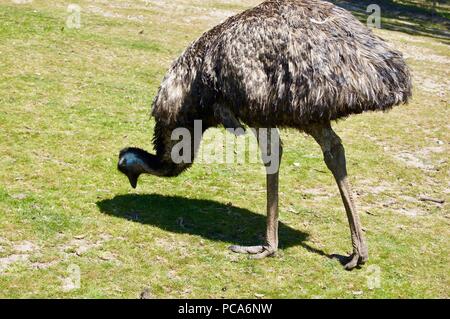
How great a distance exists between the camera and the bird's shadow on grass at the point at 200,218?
7523mm

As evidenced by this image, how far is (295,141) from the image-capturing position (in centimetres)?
1100

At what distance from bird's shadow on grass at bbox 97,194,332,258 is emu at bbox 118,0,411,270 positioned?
2.87 feet

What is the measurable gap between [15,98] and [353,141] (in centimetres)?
582

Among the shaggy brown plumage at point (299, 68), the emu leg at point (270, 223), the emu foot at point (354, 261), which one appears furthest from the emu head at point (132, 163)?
the emu foot at point (354, 261)

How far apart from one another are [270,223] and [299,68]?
1.78 m

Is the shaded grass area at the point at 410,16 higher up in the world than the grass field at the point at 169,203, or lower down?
higher up

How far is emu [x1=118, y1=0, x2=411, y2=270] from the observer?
6098 mm

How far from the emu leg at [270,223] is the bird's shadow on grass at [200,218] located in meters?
0.33

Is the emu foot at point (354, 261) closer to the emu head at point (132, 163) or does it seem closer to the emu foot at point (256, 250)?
the emu foot at point (256, 250)

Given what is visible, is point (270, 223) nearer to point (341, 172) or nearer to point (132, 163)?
point (341, 172)

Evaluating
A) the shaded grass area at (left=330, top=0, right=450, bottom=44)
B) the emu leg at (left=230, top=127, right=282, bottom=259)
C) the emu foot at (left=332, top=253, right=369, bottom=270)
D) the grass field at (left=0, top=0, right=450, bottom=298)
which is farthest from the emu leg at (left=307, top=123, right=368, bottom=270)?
the shaded grass area at (left=330, top=0, right=450, bottom=44)

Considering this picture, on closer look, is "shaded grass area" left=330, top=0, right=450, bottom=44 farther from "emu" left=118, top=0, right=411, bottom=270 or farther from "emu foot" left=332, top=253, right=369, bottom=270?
"emu" left=118, top=0, right=411, bottom=270
